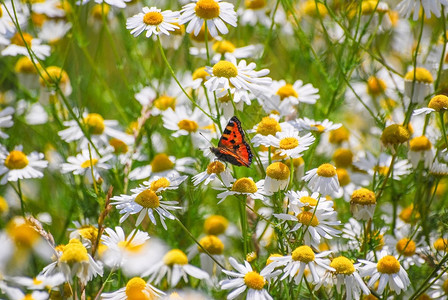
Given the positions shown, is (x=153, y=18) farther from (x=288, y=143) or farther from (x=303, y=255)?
(x=303, y=255)

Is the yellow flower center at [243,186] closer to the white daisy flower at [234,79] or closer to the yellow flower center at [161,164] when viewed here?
the white daisy flower at [234,79]

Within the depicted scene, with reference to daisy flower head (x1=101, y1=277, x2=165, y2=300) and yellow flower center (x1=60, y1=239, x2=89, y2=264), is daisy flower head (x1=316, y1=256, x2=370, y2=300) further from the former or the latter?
yellow flower center (x1=60, y1=239, x2=89, y2=264)

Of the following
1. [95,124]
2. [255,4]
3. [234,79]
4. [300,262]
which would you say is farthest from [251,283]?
[255,4]

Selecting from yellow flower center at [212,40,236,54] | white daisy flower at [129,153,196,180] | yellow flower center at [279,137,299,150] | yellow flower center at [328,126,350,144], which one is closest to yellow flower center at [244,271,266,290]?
yellow flower center at [279,137,299,150]

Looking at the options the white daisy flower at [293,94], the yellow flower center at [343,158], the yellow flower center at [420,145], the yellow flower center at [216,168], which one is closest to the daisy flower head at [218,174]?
the yellow flower center at [216,168]

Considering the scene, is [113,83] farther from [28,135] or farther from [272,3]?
[272,3]
